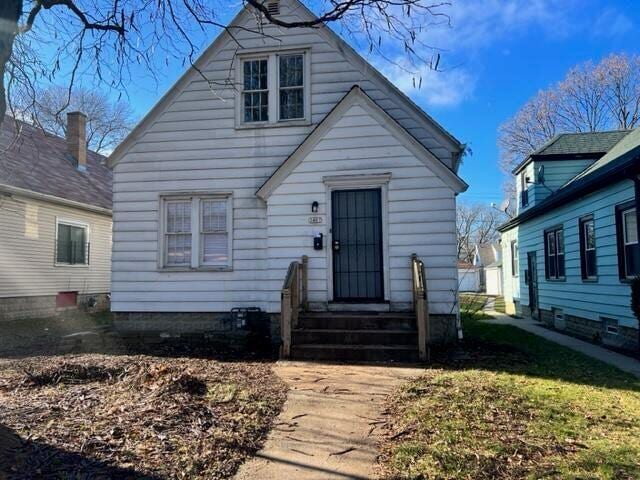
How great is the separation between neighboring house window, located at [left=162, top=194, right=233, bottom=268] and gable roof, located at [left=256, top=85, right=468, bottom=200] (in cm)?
115

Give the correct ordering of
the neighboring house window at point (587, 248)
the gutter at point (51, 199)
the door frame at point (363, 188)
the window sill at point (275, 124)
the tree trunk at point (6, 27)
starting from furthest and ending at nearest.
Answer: the gutter at point (51, 199) < the neighboring house window at point (587, 248) < the window sill at point (275, 124) < the door frame at point (363, 188) < the tree trunk at point (6, 27)

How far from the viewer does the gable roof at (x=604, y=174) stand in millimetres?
8539

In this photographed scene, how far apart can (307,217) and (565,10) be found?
4.91 m

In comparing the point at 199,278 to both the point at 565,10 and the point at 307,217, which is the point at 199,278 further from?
the point at 565,10

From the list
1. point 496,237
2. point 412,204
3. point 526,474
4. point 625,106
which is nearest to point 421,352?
point 412,204

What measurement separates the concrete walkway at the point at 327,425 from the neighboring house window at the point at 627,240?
5385 millimetres

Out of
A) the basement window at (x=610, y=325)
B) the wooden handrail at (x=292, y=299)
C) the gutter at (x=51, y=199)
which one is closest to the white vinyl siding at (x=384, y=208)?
the wooden handrail at (x=292, y=299)

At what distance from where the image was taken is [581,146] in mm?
14523

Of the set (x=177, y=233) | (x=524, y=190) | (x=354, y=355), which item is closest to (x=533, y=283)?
(x=524, y=190)

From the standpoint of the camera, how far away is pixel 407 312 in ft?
26.7

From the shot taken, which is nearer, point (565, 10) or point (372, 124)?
point (565, 10)

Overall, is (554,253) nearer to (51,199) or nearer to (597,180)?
(597,180)

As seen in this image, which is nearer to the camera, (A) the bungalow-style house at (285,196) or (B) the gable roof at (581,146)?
(A) the bungalow-style house at (285,196)

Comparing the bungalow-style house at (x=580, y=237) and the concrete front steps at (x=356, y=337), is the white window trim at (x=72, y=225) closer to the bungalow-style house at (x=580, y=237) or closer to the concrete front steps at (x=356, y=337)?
the concrete front steps at (x=356, y=337)
